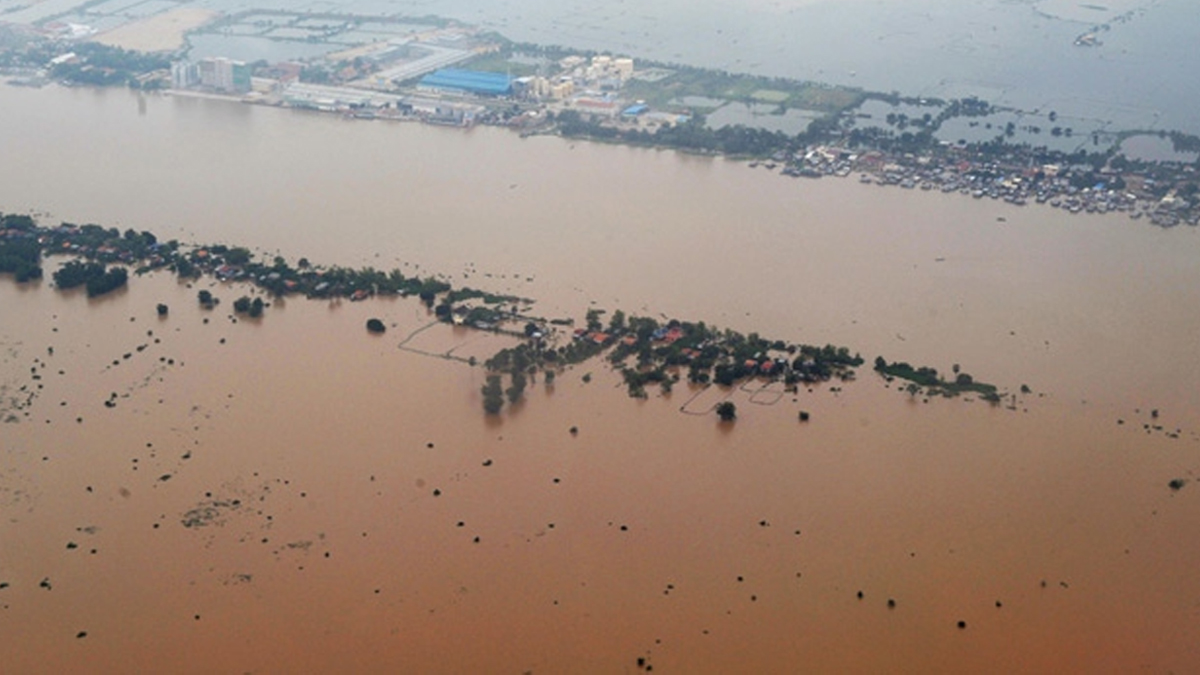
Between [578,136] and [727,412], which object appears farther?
[578,136]

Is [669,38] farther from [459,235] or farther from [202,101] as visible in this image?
[459,235]

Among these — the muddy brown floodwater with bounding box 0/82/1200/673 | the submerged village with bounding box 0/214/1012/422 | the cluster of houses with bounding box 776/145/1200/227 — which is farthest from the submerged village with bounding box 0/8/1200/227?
the submerged village with bounding box 0/214/1012/422

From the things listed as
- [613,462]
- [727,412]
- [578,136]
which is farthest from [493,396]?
[578,136]

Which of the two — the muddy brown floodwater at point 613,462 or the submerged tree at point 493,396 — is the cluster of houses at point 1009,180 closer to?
the muddy brown floodwater at point 613,462

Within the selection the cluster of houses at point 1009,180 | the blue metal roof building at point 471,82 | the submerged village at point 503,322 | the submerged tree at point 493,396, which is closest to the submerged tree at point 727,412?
the submerged village at point 503,322

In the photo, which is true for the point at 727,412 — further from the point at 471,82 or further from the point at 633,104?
the point at 471,82

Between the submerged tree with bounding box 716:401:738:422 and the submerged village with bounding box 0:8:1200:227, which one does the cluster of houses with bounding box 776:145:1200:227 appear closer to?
the submerged village with bounding box 0:8:1200:227
